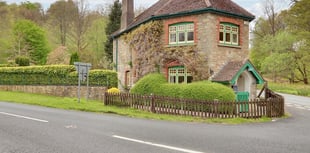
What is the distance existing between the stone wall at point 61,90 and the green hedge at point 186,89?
524 centimetres

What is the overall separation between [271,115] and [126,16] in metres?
17.6

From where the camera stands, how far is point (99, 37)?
47.0 meters

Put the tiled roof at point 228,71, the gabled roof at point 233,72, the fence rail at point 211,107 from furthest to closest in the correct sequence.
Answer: the tiled roof at point 228,71, the gabled roof at point 233,72, the fence rail at point 211,107

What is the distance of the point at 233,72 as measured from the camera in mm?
17859

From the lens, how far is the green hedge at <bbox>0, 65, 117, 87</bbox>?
79.0 ft

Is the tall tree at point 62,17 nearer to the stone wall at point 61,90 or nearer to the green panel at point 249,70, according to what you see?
the stone wall at point 61,90

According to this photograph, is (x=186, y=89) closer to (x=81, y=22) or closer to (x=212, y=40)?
(x=212, y=40)

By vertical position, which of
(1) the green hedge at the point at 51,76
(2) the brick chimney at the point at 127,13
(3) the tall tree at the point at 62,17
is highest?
(3) the tall tree at the point at 62,17

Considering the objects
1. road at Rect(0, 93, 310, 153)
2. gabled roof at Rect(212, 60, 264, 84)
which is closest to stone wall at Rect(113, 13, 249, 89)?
gabled roof at Rect(212, 60, 264, 84)

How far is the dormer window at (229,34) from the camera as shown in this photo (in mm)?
19469

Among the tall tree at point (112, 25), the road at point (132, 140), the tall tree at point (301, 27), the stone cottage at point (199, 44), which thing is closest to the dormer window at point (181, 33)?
the stone cottage at point (199, 44)

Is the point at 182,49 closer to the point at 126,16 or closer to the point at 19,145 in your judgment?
the point at 126,16

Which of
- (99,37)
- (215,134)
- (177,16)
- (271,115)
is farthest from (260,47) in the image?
(215,134)

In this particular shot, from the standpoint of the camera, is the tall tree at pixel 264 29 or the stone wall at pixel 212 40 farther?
the tall tree at pixel 264 29
